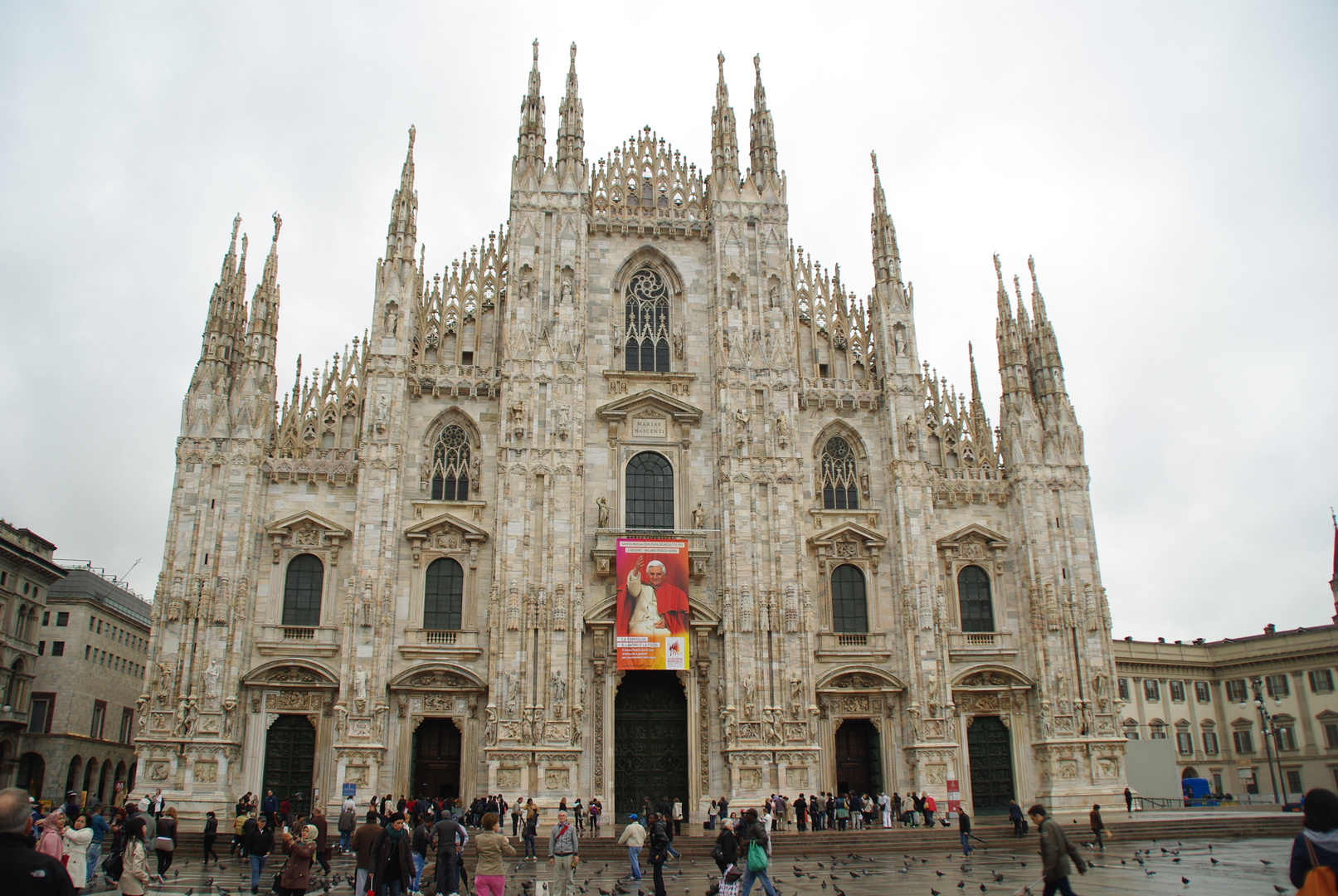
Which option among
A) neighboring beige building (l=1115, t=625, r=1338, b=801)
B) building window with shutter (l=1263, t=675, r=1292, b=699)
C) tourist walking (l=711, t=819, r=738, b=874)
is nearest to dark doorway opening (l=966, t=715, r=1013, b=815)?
tourist walking (l=711, t=819, r=738, b=874)

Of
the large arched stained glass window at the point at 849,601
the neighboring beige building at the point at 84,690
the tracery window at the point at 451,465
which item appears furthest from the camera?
the neighboring beige building at the point at 84,690

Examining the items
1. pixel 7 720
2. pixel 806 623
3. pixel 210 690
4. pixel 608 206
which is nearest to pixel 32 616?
pixel 7 720

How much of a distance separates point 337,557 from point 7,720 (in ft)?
79.7

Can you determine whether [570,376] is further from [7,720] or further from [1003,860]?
[7,720]

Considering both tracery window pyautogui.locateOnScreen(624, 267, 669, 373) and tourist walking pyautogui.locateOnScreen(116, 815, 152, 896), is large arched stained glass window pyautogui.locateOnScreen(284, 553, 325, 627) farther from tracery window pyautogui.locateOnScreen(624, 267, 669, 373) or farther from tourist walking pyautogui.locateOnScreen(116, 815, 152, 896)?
tourist walking pyautogui.locateOnScreen(116, 815, 152, 896)

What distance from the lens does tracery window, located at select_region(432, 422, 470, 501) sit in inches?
1336

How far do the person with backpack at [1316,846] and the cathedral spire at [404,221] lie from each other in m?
32.6

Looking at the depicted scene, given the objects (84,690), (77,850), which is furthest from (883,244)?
(84,690)

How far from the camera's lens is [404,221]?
3541cm

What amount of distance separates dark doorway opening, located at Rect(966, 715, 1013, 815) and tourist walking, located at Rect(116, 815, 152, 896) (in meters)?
27.1

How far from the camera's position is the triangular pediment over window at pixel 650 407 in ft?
114

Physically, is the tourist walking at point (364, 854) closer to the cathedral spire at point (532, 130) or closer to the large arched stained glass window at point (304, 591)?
the large arched stained glass window at point (304, 591)

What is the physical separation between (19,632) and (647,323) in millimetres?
35017

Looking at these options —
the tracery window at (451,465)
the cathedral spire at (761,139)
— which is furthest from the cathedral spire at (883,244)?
the tracery window at (451,465)
